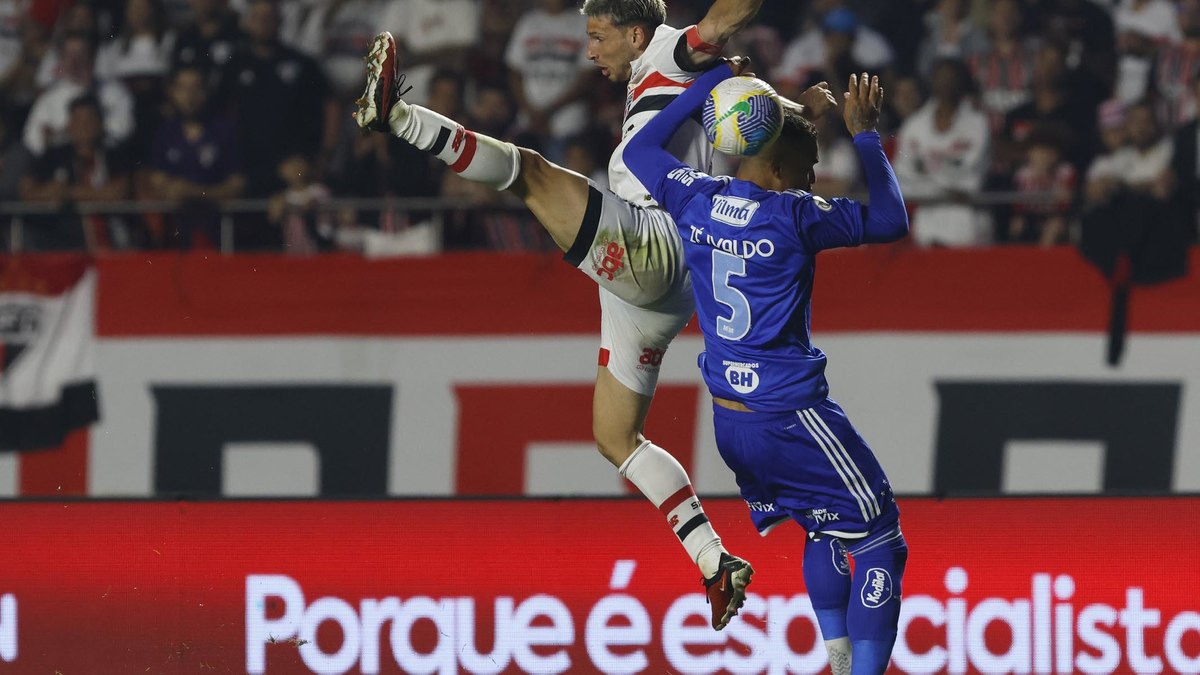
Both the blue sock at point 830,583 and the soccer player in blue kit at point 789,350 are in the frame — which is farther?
the blue sock at point 830,583

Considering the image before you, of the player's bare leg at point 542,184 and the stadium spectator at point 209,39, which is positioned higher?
the stadium spectator at point 209,39

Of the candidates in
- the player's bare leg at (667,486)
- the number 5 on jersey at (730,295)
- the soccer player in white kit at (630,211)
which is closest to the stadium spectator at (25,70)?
the soccer player in white kit at (630,211)

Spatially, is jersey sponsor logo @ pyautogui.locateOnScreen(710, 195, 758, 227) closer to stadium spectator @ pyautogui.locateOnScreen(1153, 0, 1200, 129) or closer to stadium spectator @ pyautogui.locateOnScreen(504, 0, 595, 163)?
stadium spectator @ pyautogui.locateOnScreen(504, 0, 595, 163)

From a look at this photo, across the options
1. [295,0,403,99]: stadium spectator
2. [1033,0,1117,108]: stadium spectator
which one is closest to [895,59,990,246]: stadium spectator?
[1033,0,1117,108]: stadium spectator

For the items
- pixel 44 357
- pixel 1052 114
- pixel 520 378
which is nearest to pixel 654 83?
pixel 520 378

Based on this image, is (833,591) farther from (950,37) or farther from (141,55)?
(141,55)

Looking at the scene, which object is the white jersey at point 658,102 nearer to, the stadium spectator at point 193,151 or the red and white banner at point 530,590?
the red and white banner at point 530,590

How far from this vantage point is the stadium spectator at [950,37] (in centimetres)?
1079

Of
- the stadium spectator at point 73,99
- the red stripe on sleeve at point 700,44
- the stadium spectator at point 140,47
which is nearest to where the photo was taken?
the red stripe on sleeve at point 700,44

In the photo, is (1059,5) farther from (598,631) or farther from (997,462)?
(598,631)

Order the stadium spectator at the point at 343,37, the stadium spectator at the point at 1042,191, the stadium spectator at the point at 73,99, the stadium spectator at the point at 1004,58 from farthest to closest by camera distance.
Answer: the stadium spectator at the point at 343,37 < the stadium spectator at the point at 73,99 < the stadium spectator at the point at 1004,58 < the stadium spectator at the point at 1042,191

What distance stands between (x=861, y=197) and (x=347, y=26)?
138 inches

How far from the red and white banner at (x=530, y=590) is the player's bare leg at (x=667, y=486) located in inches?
21.2

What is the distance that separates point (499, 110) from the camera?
10.5 meters
